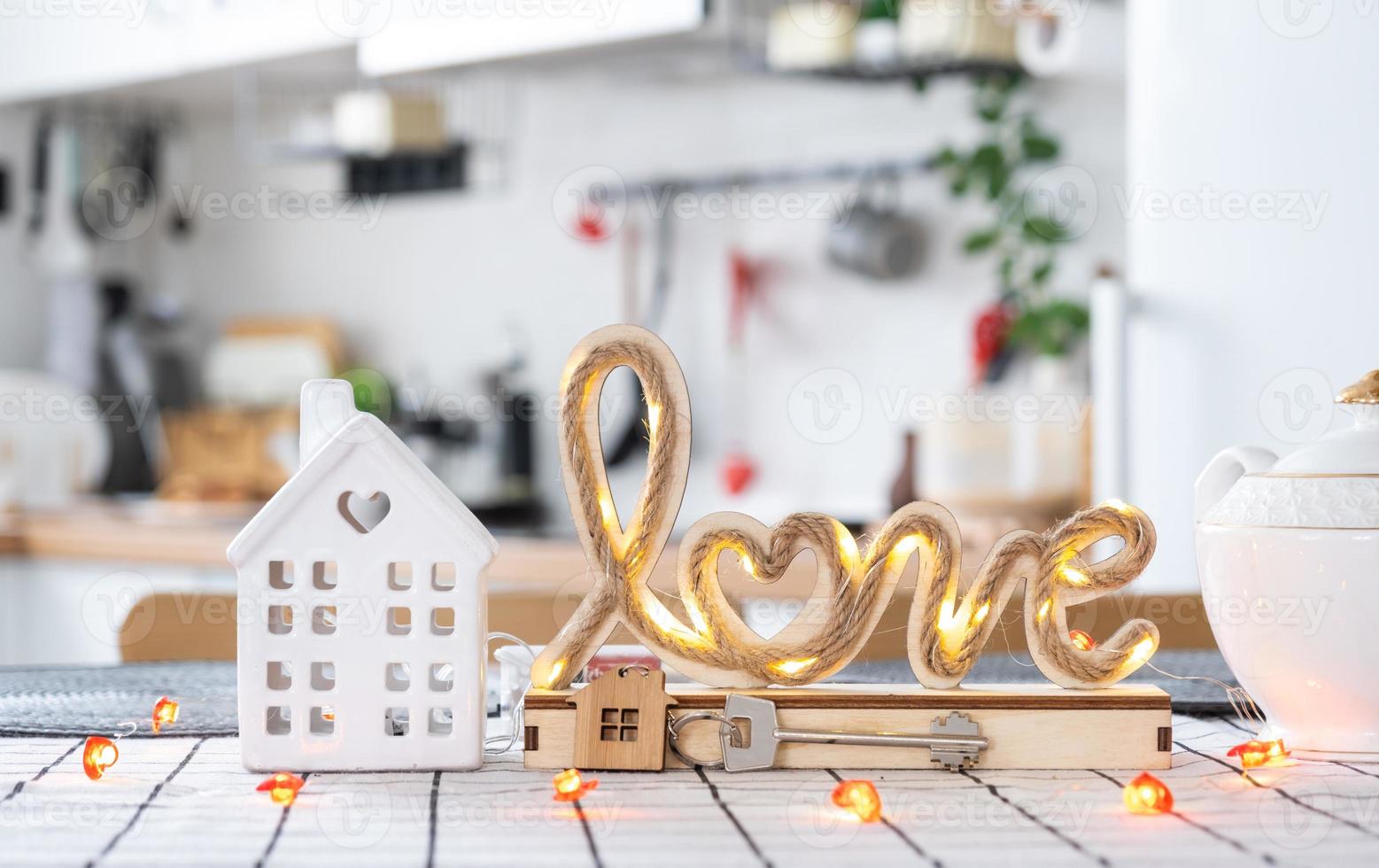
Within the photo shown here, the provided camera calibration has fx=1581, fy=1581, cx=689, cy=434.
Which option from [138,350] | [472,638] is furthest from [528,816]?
[138,350]

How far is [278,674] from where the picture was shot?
0.94m

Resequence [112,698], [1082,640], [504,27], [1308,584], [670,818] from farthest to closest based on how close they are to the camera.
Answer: [504,27]
[112,698]
[1082,640]
[1308,584]
[670,818]

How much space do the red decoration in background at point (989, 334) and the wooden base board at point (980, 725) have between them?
1930mm

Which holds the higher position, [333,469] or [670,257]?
[670,257]

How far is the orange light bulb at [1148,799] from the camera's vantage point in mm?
819

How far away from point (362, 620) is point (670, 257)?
8.03 feet

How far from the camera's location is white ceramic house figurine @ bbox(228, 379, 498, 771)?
0.92 m

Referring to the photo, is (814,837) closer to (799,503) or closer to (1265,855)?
(1265,855)

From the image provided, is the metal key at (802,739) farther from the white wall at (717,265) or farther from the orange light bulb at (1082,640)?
the white wall at (717,265)

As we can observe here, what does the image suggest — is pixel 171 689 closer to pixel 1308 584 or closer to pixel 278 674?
pixel 278 674

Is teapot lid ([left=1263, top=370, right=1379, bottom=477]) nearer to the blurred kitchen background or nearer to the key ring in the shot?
the key ring

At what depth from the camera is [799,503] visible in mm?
3164

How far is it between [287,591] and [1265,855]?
553 mm

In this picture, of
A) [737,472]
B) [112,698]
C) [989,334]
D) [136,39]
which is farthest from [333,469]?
[136,39]
